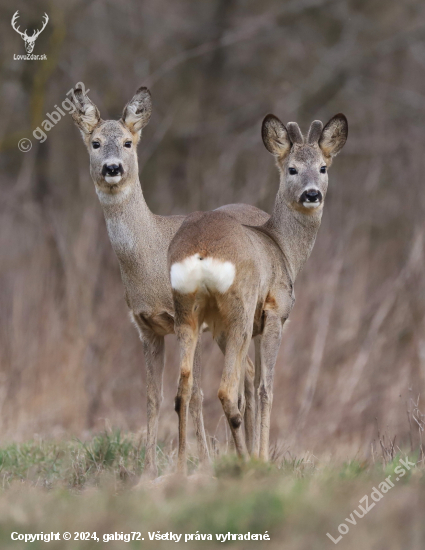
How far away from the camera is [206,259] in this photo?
492 centimetres

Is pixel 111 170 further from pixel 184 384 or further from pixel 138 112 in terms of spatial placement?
pixel 184 384

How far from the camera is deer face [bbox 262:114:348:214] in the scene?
20.1ft

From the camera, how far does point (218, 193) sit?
983 cm

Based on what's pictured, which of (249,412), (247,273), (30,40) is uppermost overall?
(30,40)

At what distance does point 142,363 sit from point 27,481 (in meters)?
4.40

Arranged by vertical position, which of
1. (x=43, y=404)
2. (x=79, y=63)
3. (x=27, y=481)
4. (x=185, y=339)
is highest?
(x=79, y=63)

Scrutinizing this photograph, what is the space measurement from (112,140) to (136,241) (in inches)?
28.8

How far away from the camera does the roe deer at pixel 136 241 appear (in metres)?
6.11

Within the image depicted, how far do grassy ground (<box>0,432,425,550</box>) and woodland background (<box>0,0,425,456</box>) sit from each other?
1809 mm

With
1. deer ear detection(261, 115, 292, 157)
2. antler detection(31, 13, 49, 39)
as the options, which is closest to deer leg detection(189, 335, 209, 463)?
deer ear detection(261, 115, 292, 157)

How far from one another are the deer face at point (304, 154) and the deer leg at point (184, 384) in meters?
1.47

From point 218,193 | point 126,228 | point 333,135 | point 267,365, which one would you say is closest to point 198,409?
point 267,365

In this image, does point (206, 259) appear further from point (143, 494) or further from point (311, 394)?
point (311, 394)

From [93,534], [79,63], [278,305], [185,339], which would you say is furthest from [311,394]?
[79,63]
